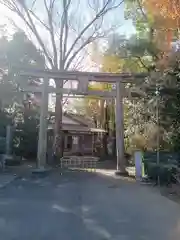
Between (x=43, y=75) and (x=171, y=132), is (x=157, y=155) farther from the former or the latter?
(x=43, y=75)

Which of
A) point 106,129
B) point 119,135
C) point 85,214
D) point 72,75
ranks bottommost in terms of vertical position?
point 85,214

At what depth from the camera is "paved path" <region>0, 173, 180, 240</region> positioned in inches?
236

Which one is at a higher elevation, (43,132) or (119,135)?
(43,132)

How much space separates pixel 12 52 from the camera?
67.7 feet

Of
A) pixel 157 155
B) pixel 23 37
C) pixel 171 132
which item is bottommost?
pixel 157 155

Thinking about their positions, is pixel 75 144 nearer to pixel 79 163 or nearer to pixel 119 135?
pixel 79 163

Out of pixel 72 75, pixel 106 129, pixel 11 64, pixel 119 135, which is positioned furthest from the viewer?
pixel 106 129

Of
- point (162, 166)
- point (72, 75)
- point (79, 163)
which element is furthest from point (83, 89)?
point (162, 166)

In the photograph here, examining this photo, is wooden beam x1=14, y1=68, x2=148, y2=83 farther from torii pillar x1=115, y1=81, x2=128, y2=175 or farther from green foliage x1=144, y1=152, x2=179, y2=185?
green foliage x1=144, y1=152, x2=179, y2=185

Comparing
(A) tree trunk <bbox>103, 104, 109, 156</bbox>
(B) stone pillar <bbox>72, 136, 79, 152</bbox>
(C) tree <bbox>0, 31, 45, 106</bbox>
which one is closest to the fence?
(C) tree <bbox>0, 31, 45, 106</bbox>

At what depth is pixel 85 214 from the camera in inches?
305

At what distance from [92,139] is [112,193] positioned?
30.1 metres

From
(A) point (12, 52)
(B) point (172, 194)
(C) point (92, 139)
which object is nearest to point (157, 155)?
(B) point (172, 194)

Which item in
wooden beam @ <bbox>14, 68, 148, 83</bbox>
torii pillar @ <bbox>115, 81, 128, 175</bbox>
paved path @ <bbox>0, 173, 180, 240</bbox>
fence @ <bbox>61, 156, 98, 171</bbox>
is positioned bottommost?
paved path @ <bbox>0, 173, 180, 240</bbox>
